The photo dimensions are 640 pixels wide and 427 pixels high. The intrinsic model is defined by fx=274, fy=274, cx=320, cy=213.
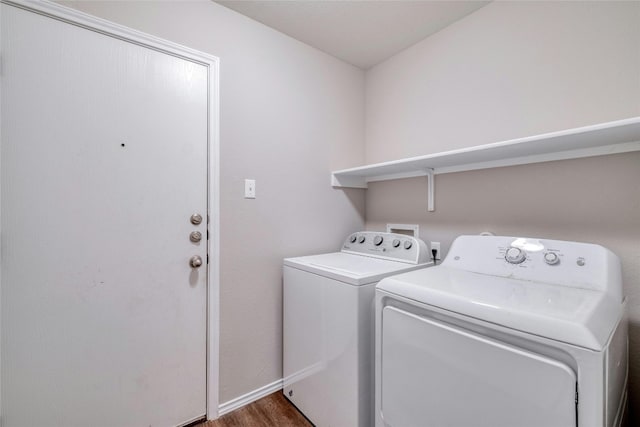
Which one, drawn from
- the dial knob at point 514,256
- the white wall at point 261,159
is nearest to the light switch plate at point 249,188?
the white wall at point 261,159

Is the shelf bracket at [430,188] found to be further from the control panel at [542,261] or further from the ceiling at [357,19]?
the ceiling at [357,19]

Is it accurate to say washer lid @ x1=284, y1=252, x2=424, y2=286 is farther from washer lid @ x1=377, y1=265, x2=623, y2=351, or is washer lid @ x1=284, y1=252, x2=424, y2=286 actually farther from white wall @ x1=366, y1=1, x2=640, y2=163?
white wall @ x1=366, y1=1, x2=640, y2=163

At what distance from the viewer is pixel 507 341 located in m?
0.79

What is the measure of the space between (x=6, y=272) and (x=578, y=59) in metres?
2.62

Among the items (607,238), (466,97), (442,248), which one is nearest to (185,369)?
(442,248)

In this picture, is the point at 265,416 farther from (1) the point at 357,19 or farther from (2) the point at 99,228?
(1) the point at 357,19

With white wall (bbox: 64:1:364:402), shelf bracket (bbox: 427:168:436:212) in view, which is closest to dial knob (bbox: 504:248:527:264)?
shelf bracket (bbox: 427:168:436:212)

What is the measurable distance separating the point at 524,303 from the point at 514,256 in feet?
1.36

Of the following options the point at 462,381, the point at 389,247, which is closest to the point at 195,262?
the point at 389,247

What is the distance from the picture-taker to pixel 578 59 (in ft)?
4.17

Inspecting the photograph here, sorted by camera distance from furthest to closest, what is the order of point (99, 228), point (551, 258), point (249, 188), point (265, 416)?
point (249, 188) → point (265, 416) → point (99, 228) → point (551, 258)

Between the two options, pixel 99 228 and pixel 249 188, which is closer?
pixel 99 228

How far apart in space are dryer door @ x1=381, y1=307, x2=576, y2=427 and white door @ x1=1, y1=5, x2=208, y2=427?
1057 mm

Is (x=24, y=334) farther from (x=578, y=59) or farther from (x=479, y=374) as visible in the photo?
(x=578, y=59)
